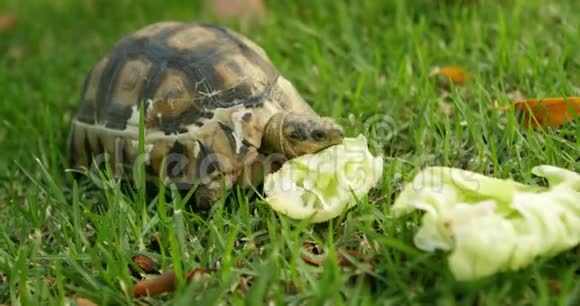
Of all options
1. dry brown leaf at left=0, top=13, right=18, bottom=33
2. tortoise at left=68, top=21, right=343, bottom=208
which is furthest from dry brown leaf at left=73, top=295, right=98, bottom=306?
dry brown leaf at left=0, top=13, right=18, bottom=33

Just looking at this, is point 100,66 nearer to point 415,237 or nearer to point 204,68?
point 204,68

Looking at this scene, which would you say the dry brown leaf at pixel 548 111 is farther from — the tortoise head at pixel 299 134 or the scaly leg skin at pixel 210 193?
the scaly leg skin at pixel 210 193

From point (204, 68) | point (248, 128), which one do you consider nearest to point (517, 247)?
point (248, 128)

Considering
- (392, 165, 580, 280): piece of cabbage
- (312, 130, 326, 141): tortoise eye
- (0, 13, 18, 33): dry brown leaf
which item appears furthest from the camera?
(0, 13, 18, 33): dry brown leaf

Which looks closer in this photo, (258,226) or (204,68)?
(258,226)

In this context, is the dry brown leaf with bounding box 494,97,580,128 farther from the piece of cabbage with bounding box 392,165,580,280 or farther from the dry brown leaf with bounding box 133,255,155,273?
the dry brown leaf with bounding box 133,255,155,273

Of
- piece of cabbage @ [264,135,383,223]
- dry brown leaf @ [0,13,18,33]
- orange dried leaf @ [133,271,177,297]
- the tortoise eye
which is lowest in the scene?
dry brown leaf @ [0,13,18,33]
